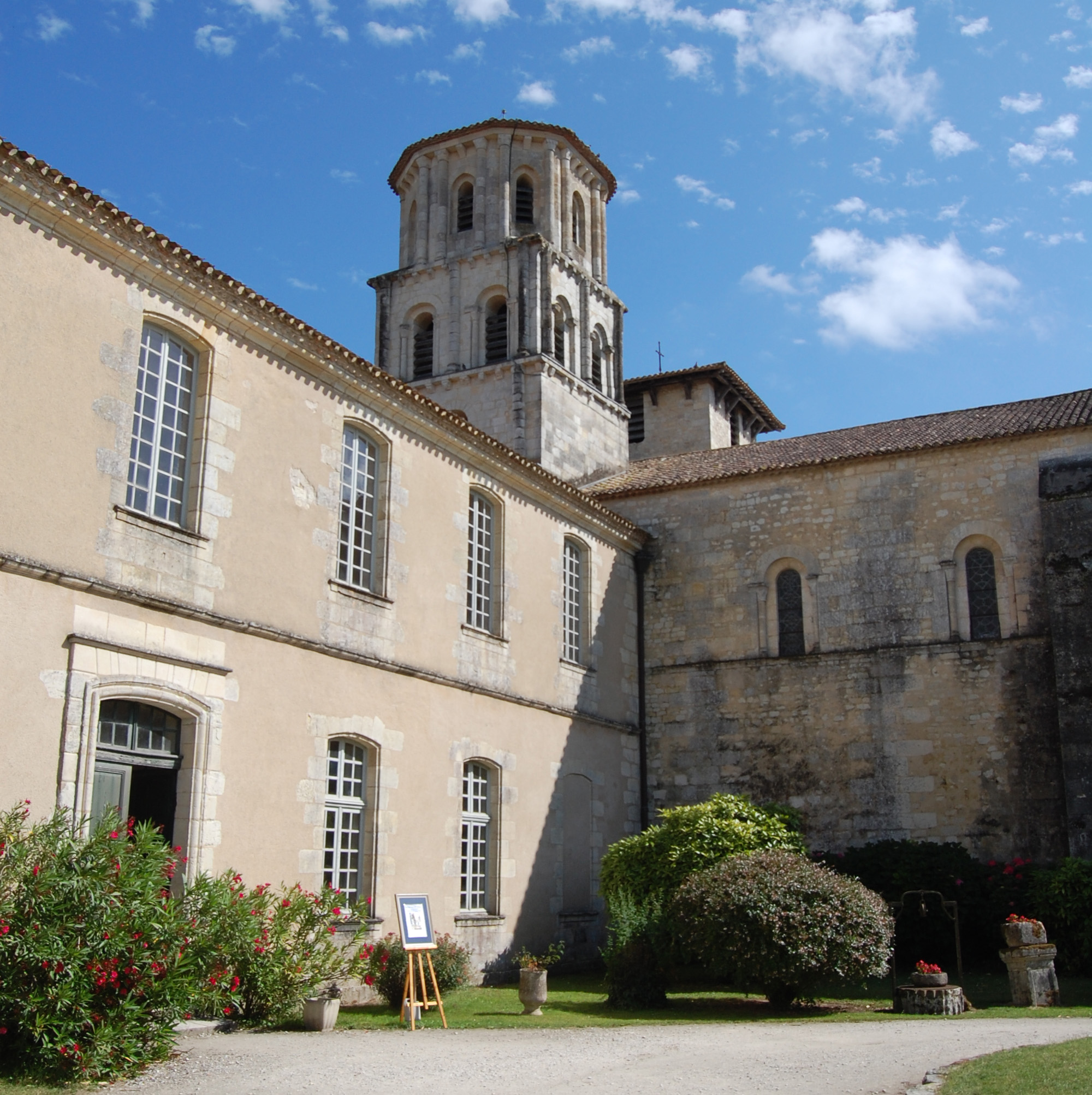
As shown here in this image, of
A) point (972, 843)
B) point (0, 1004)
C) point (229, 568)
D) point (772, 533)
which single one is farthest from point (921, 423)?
point (0, 1004)

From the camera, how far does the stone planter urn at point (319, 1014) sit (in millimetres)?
10141

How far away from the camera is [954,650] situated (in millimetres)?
17906

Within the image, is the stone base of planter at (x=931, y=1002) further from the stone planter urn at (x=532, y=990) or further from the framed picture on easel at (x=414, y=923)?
the framed picture on easel at (x=414, y=923)

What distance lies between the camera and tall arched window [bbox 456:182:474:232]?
2544cm

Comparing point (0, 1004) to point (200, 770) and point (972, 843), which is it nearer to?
point (200, 770)

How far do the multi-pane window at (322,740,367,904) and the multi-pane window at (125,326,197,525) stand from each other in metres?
3.35

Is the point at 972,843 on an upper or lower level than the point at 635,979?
upper

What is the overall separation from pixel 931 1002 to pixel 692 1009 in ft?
7.99

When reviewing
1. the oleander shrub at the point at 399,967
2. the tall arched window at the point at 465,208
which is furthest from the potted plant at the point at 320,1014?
the tall arched window at the point at 465,208

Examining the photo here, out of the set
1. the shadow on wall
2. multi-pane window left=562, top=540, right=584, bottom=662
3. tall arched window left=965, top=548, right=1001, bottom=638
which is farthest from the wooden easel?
tall arched window left=965, top=548, right=1001, bottom=638

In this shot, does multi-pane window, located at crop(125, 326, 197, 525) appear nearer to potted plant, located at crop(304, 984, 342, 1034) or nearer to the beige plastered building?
the beige plastered building

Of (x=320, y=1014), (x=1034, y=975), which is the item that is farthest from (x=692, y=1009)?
(x=320, y=1014)

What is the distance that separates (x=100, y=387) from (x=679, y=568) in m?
11.7

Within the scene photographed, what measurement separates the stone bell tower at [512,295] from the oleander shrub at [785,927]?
39.7ft
